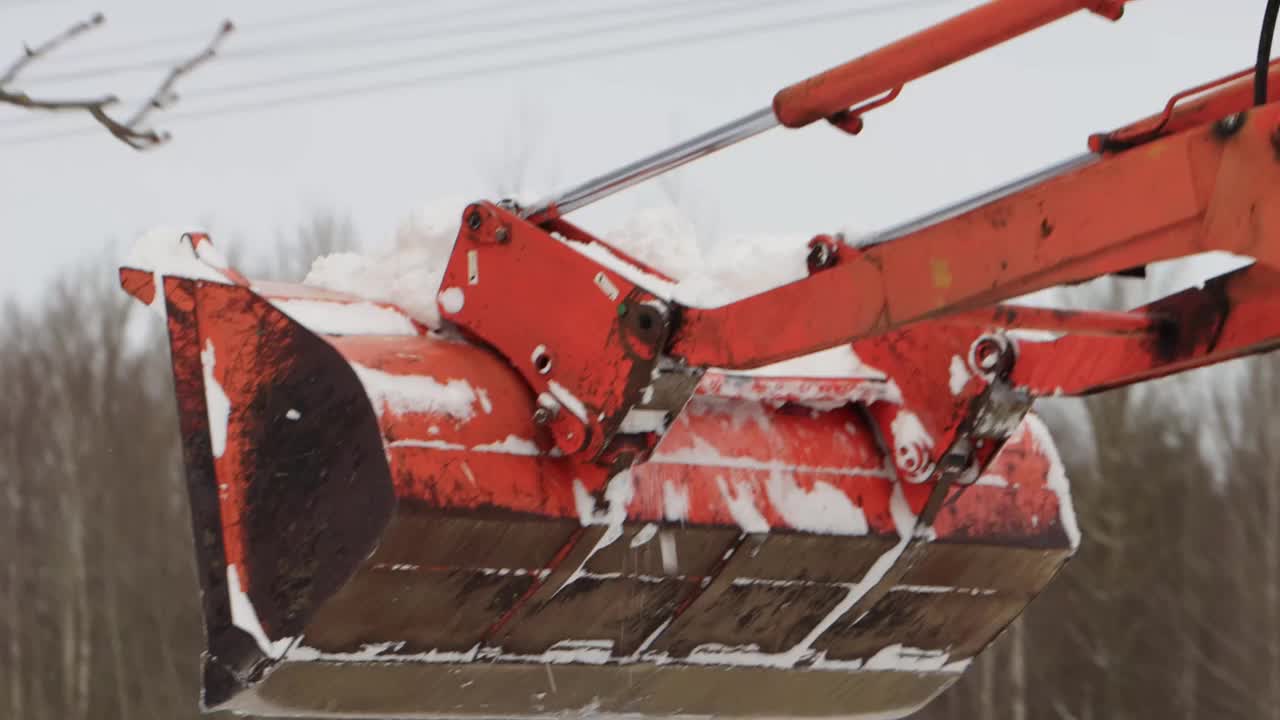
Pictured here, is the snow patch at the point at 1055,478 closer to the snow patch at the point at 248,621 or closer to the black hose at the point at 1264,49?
the black hose at the point at 1264,49

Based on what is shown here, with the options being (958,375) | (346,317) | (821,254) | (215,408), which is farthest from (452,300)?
(958,375)

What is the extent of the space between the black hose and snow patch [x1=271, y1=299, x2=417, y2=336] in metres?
2.05

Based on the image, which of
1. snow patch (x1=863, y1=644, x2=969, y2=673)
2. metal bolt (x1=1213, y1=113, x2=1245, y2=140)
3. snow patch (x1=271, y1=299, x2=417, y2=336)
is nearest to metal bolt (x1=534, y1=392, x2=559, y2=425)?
snow patch (x1=271, y1=299, x2=417, y2=336)

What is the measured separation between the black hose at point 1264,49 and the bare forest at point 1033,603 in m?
17.7

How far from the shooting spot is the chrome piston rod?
4.10 metres

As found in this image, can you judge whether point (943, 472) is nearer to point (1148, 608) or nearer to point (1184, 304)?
point (1184, 304)

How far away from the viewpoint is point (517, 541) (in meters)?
4.41

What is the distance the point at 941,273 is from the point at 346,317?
58.3 inches

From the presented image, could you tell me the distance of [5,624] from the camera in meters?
27.4

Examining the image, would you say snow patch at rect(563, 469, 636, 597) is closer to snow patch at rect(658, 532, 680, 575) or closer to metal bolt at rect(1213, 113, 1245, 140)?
snow patch at rect(658, 532, 680, 575)

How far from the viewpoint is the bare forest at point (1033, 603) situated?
76.6 ft

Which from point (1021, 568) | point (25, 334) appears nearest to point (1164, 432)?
point (25, 334)

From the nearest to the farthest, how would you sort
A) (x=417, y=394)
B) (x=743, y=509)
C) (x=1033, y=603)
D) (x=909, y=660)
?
1. (x=417, y=394)
2. (x=743, y=509)
3. (x=909, y=660)
4. (x=1033, y=603)

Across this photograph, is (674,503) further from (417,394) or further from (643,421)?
(417,394)
